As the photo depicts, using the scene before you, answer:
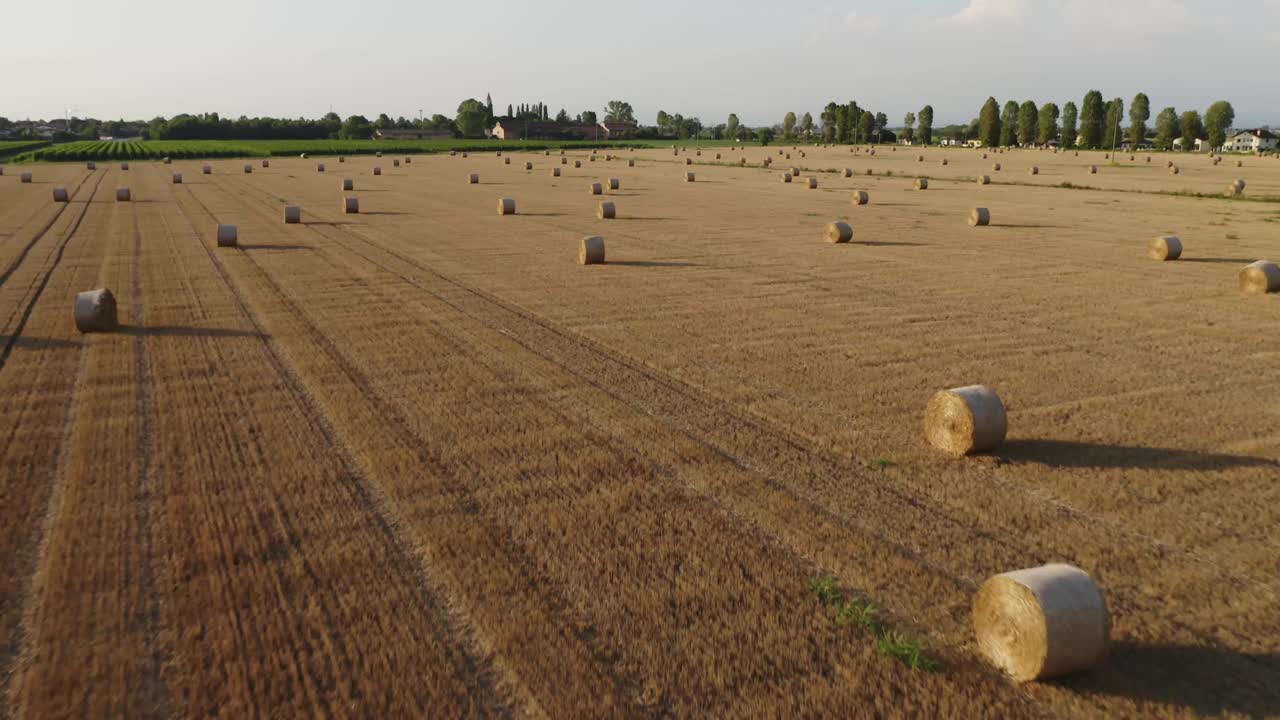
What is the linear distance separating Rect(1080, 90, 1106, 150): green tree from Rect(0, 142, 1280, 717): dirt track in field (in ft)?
439

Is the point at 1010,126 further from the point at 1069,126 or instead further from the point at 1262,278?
the point at 1262,278

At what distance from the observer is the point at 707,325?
14.9 m

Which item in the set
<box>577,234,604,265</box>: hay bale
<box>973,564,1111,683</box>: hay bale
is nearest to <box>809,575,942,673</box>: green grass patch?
<box>973,564,1111,683</box>: hay bale

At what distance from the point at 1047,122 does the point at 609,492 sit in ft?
574

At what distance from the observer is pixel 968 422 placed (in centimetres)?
891

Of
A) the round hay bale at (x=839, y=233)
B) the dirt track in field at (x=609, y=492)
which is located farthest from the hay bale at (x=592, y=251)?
the round hay bale at (x=839, y=233)

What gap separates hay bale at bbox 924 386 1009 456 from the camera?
8914mm

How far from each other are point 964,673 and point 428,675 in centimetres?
338

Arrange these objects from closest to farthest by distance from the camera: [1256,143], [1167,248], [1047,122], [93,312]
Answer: [93,312] < [1167,248] < [1047,122] < [1256,143]

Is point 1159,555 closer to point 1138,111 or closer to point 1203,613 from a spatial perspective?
point 1203,613

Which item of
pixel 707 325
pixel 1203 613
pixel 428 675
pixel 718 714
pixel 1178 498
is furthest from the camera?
pixel 707 325

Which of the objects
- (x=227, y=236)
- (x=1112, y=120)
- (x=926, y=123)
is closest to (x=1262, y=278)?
(x=227, y=236)

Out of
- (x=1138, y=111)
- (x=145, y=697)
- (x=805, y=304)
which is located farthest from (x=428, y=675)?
(x=1138, y=111)

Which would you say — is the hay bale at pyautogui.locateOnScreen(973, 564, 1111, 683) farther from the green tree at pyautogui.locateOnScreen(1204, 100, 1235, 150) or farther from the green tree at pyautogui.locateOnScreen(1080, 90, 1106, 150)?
the green tree at pyautogui.locateOnScreen(1204, 100, 1235, 150)
